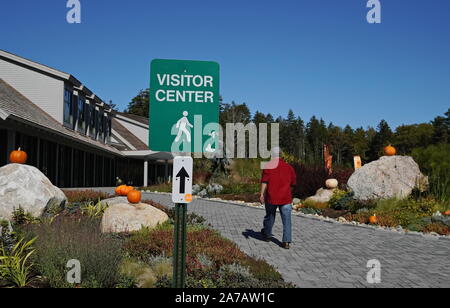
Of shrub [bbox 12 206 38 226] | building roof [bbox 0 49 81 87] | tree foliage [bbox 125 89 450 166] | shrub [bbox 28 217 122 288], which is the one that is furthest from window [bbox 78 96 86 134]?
tree foliage [bbox 125 89 450 166]

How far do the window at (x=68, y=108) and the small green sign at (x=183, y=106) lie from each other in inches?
799

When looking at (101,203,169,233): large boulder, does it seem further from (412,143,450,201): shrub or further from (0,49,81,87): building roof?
(0,49,81,87): building roof

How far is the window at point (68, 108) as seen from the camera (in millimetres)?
A: 22359

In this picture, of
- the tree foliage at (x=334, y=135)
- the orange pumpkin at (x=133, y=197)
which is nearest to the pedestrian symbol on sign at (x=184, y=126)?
the orange pumpkin at (x=133, y=197)

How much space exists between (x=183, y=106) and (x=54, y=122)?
19142 mm

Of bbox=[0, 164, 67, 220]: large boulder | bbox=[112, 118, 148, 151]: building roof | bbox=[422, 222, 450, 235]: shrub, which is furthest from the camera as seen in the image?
bbox=[112, 118, 148, 151]: building roof

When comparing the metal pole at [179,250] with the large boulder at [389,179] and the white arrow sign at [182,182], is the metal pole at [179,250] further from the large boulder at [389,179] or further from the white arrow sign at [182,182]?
the large boulder at [389,179]

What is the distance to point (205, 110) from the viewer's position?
3709 millimetres

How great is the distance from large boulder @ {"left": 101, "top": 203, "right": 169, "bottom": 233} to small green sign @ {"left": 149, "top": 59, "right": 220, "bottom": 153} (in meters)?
4.31

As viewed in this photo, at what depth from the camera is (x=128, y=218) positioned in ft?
26.3

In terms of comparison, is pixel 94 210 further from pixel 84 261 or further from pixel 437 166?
pixel 437 166

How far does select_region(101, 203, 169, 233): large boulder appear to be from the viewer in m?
7.84
